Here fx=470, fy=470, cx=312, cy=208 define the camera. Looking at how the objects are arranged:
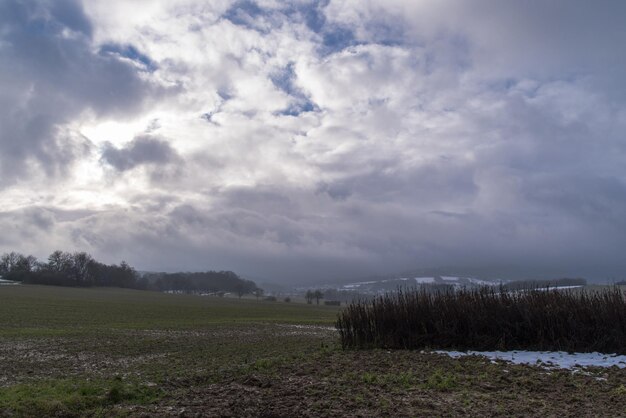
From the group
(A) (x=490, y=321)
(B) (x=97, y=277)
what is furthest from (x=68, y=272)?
(A) (x=490, y=321)

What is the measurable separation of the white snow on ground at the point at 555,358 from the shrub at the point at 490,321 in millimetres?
1009

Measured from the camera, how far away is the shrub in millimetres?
16703

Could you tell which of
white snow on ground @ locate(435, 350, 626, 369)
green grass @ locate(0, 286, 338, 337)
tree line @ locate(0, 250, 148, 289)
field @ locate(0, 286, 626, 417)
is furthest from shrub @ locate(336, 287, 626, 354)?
tree line @ locate(0, 250, 148, 289)

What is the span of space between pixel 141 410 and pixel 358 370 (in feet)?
18.6

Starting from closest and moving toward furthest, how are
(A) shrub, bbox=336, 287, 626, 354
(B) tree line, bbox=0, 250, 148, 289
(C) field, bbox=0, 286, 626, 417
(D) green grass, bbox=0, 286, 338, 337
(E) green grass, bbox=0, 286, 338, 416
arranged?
(C) field, bbox=0, 286, 626, 417, (E) green grass, bbox=0, 286, 338, 416, (A) shrub, bbox=336, 287, 626, 354, (D) green grass, bbox=0, 286, 338, 337, (B) tree line, bbox=0, 250, 148, 289

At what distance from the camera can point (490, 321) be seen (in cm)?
1800

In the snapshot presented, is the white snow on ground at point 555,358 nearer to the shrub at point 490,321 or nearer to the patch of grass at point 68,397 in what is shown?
the shrub at point 490,321

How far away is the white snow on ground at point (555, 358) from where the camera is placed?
1313 centimetres

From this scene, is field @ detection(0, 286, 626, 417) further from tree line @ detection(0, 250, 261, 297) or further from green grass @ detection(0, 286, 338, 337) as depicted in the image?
tree line @ detection(0, 250, 261, 297)

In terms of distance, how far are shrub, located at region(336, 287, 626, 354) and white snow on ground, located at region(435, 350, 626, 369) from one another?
1.01 metres

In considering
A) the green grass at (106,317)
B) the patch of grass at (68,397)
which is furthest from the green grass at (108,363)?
the green grass at (106,317)

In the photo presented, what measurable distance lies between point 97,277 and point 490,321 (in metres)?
139

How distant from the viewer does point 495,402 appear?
903 cm

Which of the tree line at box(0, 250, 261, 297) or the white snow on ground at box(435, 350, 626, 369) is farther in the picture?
the tree line at box(0, 250, 261, 297)
